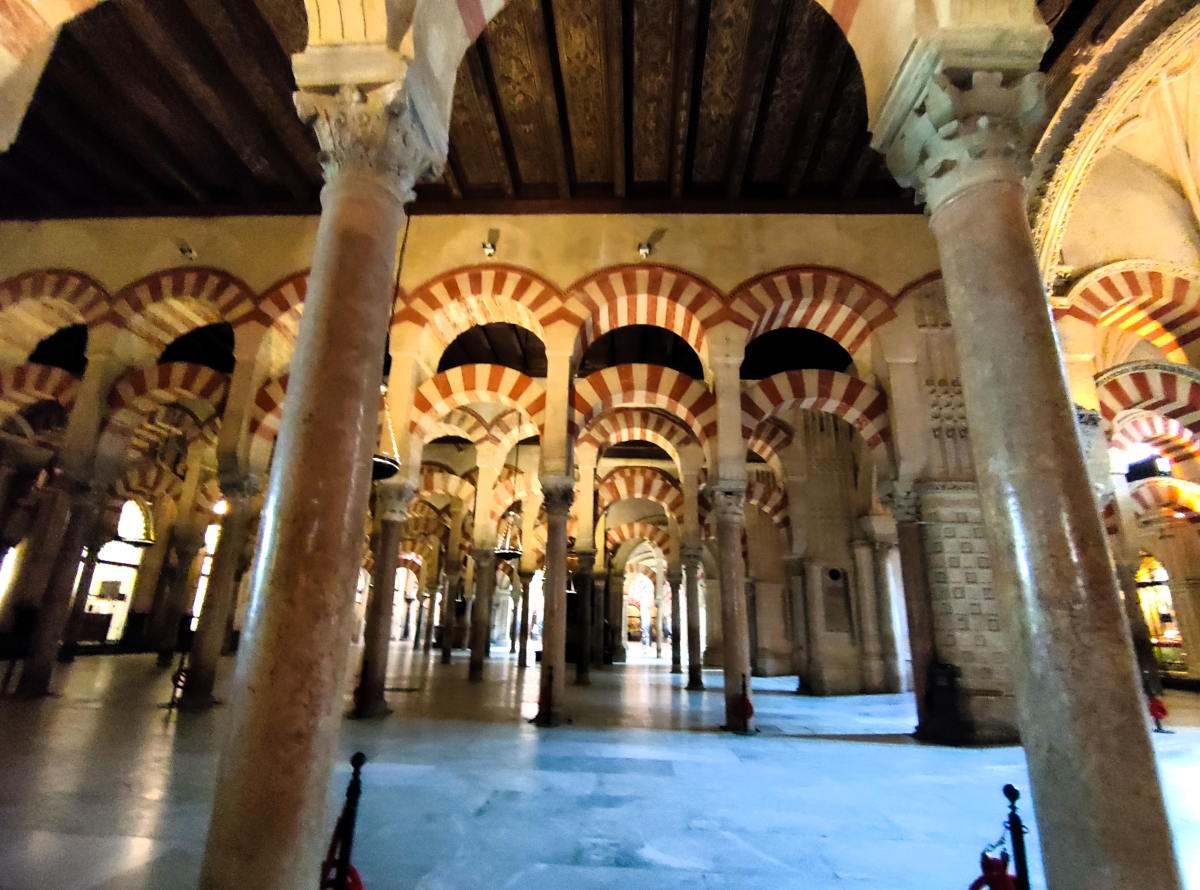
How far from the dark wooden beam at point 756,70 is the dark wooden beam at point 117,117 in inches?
200

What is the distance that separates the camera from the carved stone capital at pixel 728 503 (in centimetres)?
556

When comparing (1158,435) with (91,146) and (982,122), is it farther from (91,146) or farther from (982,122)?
(91,146)

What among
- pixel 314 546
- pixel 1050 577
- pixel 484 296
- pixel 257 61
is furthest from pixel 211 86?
pixel 1050 577

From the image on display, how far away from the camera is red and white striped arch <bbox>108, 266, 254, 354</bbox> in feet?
20.5

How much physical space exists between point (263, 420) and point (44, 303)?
9.51 feet

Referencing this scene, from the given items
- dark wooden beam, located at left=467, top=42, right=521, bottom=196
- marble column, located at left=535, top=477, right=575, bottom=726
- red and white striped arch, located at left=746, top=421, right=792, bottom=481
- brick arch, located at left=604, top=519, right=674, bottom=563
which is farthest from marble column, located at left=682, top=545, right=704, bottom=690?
dark wooden beam, located at left=467, top=42, right=521, bottom=196

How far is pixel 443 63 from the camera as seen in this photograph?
2619 millimetres

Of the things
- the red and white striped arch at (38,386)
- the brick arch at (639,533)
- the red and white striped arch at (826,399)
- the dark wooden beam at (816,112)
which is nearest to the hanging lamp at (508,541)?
the brick arch at (639,533)

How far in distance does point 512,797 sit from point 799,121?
17.9 ft

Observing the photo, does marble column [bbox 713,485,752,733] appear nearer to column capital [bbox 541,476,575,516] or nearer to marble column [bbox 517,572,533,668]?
column capital [bbox 541,476,575,516]

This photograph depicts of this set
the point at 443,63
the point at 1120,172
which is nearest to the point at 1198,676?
the point at 1120,172

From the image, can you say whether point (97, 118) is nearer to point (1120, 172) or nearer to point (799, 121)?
point (799, 121)

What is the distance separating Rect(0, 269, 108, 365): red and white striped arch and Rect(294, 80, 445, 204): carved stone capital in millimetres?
5713

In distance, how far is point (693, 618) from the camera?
895cm
